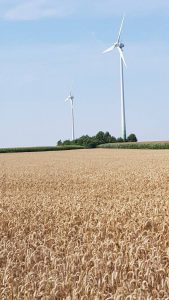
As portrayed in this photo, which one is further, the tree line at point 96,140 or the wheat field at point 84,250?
the tree line at point 96,140

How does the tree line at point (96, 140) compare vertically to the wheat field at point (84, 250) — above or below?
above

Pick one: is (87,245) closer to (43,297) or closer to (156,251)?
(156,251)

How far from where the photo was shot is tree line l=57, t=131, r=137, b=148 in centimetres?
12475

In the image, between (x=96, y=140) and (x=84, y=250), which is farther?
(x=96, y=140)

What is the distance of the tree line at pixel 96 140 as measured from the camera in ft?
409

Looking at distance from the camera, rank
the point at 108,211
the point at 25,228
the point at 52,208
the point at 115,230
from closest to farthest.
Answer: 1. the point at 115,230
2. the point at 25,228
3. the point at 108,211
4. the point at 52,208

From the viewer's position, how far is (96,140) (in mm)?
128125

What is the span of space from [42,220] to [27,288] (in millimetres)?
6562

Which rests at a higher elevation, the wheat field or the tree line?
the tree line

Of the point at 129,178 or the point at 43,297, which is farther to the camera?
the point at 129,178

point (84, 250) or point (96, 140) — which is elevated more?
point (96, 140)

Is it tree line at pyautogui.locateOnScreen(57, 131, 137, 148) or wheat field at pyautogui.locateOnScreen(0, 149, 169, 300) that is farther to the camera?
tree line at pyautogui.locateOnScreen(57, 131, 137, 148)

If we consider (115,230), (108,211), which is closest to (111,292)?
(115,230)

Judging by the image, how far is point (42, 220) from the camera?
14.5m
